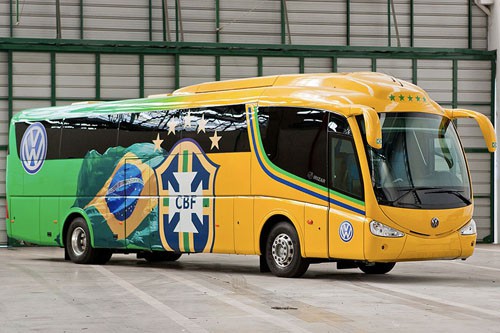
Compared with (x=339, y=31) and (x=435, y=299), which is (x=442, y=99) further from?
(x=435, y=299)

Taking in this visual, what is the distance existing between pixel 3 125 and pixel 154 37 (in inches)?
175

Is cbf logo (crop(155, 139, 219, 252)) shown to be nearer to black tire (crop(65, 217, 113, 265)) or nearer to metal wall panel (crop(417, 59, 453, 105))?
black tire (crop(65, 217, 113, 265))

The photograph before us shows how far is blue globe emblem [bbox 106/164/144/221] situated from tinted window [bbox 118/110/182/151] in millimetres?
531

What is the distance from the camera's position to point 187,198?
21.5m

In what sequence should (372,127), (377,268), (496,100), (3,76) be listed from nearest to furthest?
(372,127) < (377,268) < (3,76) < (496,100)

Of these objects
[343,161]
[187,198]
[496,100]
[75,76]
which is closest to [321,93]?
[343,161]

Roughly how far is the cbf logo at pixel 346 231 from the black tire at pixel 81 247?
6.85 m


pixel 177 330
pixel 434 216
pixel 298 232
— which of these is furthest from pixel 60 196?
pixel 177 330

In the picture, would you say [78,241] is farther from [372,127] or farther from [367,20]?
[367,20]

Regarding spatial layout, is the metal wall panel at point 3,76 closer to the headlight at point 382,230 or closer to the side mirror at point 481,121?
the side mirror at point 481,121

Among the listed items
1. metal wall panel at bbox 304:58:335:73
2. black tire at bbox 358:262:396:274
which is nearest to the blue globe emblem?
black tire at bbox 358:262:396:274

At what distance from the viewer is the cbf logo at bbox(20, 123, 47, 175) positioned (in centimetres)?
2516

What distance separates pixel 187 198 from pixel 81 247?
3.53 meters

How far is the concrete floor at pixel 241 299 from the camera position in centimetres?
1219
